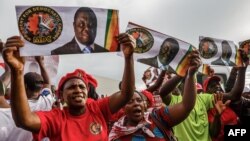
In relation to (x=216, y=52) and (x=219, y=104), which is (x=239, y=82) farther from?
(x=216, y=52)

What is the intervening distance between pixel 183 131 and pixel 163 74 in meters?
1.05

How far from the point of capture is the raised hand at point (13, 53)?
9.09 feet

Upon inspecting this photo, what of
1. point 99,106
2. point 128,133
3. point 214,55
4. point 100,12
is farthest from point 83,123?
point 214,55

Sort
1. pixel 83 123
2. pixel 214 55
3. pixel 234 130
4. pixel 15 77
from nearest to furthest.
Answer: pixel 15 77 → pixel 83 123 → pixel 234 130 → pixel 214 55

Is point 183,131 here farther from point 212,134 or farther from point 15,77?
point 15,77

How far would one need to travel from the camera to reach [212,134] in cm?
488

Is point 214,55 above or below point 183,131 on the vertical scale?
above

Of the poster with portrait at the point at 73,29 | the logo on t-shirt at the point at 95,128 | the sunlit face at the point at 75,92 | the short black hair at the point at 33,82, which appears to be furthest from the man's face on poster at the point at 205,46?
the logo on t-shirt at the point at 95,128

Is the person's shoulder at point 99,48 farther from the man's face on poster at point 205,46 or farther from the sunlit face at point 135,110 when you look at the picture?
the man's face on poster at point 205,46

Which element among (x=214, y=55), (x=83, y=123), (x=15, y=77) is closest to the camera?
(x=15, y=77)

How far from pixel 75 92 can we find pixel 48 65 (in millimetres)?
1603

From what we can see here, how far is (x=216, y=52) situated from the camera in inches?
233

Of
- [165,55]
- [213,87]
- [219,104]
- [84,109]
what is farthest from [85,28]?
[213,87]

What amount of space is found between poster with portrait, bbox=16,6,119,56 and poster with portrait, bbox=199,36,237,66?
2.58m
